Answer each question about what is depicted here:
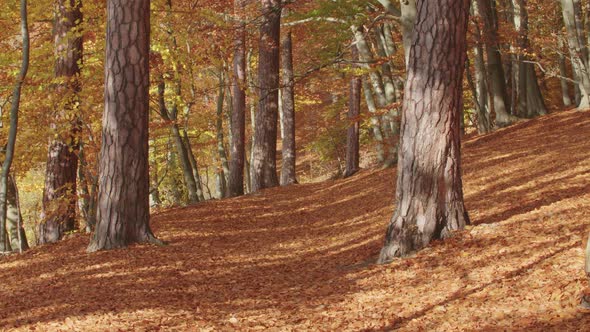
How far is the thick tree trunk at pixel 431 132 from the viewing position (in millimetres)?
6848

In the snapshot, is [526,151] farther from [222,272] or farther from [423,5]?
[222,272]

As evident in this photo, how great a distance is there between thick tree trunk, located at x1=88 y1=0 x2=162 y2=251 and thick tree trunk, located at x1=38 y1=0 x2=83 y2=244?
2.92 metres

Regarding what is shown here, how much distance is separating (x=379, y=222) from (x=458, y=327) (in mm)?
5021

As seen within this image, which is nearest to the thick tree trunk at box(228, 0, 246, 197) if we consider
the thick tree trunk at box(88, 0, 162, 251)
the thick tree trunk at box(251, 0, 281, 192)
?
the thick tree trunk at box(251, 0, 281, 192)

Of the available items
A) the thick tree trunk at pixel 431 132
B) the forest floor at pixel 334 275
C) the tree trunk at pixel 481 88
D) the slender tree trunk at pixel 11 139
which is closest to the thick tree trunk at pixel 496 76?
the tree trunk at pixel 481 88

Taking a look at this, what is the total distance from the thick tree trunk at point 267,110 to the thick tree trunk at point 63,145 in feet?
15.7

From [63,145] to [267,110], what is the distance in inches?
213

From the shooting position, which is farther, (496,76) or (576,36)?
(496,76)

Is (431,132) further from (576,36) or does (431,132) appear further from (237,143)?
(576,36)

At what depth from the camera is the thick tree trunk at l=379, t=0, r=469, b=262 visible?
685 centimetres

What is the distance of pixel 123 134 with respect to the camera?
8.30m

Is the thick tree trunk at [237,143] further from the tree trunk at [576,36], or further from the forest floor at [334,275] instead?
the tree trunk at [576,36]

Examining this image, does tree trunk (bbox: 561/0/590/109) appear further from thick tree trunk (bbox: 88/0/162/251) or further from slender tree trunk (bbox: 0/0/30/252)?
slender tree trunk (bbox: 0/0/30/252)

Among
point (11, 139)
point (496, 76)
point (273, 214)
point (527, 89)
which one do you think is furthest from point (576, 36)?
point (11, 139)
